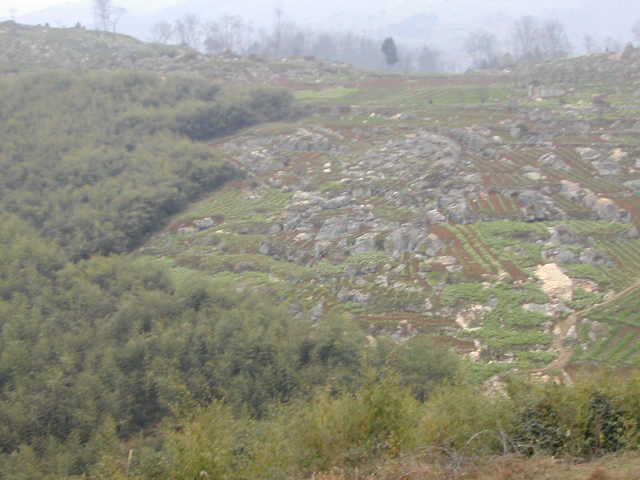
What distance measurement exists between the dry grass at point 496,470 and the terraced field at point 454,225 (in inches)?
211

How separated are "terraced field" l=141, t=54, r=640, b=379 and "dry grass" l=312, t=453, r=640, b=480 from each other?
17.6 ft

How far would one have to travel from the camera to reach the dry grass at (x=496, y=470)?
683 cm

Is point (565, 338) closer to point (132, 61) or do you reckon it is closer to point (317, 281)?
point (317, 281)

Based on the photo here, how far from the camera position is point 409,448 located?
25.9ft

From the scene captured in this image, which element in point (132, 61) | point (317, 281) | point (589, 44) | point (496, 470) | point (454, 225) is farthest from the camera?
point (589, 44)

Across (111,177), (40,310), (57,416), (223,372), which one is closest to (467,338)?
(223,372)

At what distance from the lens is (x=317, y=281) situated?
17469 mm

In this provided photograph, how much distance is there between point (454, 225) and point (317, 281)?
16.3 feet

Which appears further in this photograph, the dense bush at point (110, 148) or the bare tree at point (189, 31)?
the bare tree at point (189, 31)

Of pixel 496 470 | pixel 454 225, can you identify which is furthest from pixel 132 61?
pixel 496 470

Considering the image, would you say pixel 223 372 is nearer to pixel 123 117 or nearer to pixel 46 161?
pixel 46 161

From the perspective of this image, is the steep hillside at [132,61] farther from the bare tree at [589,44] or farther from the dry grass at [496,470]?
the bare tree at [589,44]

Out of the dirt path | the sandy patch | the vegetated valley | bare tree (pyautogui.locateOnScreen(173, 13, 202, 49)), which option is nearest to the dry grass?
the vegetated valley

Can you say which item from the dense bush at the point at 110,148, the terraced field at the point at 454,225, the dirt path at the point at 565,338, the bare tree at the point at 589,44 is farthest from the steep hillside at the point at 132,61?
the bare tree at the point at 589,44
